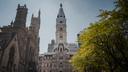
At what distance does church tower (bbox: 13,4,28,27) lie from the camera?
47331 mm

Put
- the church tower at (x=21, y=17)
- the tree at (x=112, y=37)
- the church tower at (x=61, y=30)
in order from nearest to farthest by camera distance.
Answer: the tree at (x=112, y=37), the church tower at (x=21, y=17), the church tower at (x=61, y=30)

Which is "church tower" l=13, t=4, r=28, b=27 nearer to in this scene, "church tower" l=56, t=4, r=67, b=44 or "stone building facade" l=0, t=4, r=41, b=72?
"stone building facade" l=0, t=4, r=41, b=72

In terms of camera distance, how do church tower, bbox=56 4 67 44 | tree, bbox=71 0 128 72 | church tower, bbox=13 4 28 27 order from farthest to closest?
1. church tower, bbox=56 4 67 44
2. church tower, bbox=13 4 28 27
3. tree, bbox=71 0 128 72

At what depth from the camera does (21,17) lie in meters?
48.5

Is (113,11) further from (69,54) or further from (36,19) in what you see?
(69,54)

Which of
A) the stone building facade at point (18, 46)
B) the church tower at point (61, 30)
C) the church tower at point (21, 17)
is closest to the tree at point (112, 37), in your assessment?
the stone building facade at point (18, 46)

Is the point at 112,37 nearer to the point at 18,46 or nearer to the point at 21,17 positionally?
the point at 18,46

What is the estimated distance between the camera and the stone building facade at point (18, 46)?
37156 millimetres

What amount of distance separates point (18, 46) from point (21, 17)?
987 centimetres

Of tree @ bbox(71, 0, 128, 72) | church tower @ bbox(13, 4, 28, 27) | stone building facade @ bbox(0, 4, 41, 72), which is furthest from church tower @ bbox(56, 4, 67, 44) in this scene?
tree @ bbox(71, 0, 128, 72)

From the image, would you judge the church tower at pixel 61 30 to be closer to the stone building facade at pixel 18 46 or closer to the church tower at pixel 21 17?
the stone building facade at pixel 18 46

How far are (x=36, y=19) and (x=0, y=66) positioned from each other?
1201 inches

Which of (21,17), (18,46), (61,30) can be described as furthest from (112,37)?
(61,30)

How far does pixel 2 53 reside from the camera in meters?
35.5
